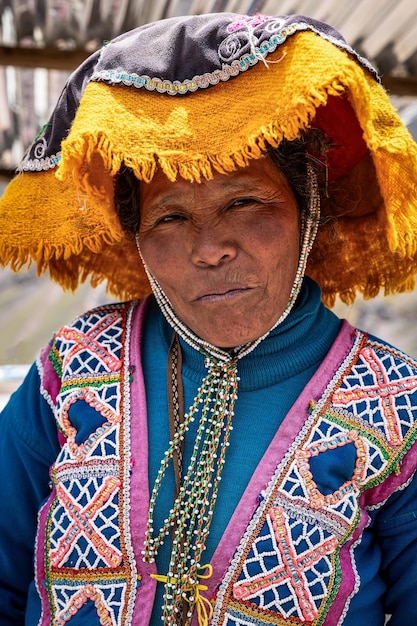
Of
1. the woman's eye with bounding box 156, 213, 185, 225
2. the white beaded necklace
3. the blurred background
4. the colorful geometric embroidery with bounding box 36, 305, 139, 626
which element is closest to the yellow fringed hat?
the woman's eye with bounding box 156, 213, 185, 225

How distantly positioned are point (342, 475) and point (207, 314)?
0.44 m

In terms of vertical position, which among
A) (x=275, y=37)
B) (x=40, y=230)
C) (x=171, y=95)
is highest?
(x=275, y=37)

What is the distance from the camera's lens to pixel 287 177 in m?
1.75

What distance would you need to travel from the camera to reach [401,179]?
153 centimetres

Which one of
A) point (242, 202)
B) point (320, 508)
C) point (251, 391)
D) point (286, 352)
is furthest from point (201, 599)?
point (242, 202)

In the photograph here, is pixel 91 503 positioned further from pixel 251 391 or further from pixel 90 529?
pixel 251 391

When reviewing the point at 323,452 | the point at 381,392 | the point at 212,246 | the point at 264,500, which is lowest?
the point at 264,500

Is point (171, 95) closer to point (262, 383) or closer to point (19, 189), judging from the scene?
point (19, 189)

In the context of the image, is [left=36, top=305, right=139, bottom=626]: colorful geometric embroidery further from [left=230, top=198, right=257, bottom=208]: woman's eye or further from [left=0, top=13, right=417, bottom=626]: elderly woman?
[left=230, top=198, right=257, bottom=208]: woman's eye

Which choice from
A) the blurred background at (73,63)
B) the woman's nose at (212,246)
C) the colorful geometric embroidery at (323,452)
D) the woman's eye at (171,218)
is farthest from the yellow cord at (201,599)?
the blurred background at (73,63)

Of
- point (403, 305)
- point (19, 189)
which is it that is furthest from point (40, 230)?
point (403, 305)

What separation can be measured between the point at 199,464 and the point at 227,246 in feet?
1.56

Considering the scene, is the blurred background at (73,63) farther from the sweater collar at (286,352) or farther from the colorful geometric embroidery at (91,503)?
the colorful geometric embroidery at (91,503)

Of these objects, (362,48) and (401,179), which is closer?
(401,179)
